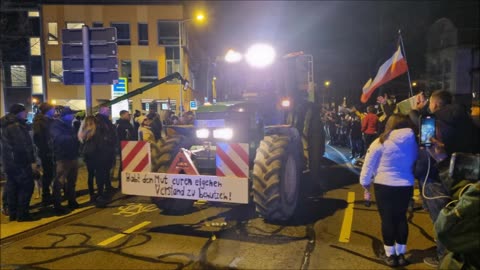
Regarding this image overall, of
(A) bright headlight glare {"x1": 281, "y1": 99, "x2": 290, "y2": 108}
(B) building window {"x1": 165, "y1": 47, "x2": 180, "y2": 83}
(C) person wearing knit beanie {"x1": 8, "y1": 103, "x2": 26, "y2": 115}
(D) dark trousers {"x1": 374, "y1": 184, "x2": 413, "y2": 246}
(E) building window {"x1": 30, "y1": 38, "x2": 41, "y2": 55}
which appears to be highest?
(E) building window {"x1": 30, "y1": 38, "x2": 41, "y2": 55}

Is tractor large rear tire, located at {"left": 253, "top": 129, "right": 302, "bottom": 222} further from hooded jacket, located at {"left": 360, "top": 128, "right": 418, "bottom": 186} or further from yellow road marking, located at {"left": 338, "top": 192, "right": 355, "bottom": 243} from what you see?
hooded jacket, located at {"left": 360, "top": 128, "right": 418, "bottom": 186}

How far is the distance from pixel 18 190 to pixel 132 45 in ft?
106

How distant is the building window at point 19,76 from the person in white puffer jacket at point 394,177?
134 feet

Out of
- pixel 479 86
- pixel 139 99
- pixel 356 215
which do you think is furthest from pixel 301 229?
pixel 479 86

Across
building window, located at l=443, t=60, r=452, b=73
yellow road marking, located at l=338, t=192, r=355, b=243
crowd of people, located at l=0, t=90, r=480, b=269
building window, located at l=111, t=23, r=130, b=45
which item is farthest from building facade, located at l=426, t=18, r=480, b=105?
yellow road marking, located at l=338, t=192, r=355, b=243

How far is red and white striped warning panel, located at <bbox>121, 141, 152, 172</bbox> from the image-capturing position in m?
6.55

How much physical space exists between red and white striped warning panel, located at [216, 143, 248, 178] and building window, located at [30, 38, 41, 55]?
1516 inches

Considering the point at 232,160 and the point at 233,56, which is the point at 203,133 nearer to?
the point at 232,160

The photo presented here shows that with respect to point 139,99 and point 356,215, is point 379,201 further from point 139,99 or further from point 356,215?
point 139,99

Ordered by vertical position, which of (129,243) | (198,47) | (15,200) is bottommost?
(129,243)

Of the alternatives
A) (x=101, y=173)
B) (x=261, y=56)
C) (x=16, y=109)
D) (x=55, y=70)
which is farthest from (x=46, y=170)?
(x=55, y=70)

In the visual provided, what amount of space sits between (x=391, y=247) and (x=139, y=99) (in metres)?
35.0

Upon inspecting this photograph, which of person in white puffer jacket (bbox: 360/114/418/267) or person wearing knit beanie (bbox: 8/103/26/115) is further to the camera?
person wearing knit beanie (bbox: 8/103/26/115)

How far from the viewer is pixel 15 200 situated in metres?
6.98
